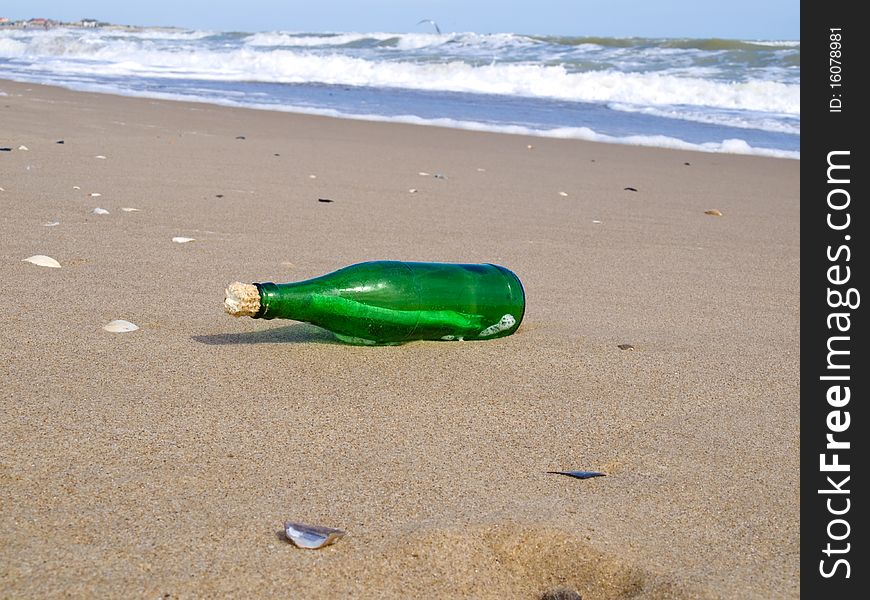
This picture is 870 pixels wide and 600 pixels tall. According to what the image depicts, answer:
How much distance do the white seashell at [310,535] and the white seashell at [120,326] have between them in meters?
0.96

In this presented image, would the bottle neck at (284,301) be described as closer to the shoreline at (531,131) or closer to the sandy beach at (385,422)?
the sandy beach at (385,422)

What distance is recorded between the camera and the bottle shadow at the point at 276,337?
6.64ft

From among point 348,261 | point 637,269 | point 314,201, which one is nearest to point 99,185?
point 314,201

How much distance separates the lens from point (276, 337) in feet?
6.81

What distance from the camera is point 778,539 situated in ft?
4.23

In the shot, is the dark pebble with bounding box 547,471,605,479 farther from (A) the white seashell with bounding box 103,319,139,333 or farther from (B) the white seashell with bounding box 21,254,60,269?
(B) the white seashell with bounding box 21,254,60,269

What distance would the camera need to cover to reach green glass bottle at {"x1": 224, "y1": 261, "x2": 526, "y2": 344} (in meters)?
1.85

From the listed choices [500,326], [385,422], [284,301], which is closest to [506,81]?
[500,326]

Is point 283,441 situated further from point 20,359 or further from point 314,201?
point 314,201

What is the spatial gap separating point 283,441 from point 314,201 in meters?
2.72

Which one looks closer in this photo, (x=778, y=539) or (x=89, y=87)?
(x=778, y=539)
